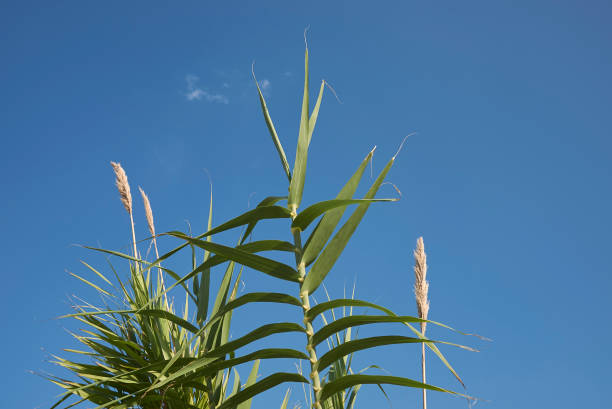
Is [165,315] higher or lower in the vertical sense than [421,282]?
lower

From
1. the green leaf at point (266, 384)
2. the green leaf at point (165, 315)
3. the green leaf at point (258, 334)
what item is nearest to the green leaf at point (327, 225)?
the green leaf at point (258, 334)

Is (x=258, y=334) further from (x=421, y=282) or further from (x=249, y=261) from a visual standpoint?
(x=421, y=282)

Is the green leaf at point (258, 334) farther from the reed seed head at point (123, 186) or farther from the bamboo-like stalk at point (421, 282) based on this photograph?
the reed seed head at point (123, 186)

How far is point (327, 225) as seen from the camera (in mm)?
1150

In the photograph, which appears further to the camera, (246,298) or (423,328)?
(423,328)

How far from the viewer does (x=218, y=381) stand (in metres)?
1.69

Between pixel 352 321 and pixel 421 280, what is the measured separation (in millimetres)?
1714

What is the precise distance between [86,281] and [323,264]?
149 cm

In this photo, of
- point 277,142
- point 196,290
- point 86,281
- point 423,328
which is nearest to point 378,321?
point 277,142

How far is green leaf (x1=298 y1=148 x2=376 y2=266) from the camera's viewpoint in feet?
3.76

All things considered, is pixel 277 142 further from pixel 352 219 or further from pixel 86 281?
pixel 86 281

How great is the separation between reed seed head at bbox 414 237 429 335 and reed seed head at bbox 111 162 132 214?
5.47ft

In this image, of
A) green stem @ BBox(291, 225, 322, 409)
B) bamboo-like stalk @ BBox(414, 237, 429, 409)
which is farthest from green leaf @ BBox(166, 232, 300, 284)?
bamboo-like stalk @ BBox(414, 237, 429, 409)

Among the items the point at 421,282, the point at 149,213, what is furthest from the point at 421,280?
the point at 149,213
